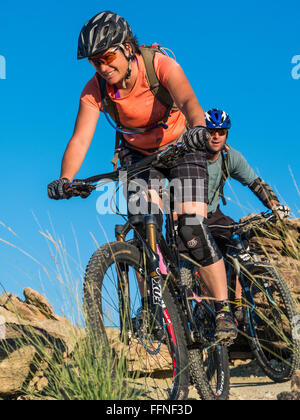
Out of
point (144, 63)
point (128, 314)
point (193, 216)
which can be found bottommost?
point (128, 314)

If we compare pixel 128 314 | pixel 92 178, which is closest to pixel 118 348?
pixel 128 314

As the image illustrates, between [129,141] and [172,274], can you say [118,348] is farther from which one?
[129,141]

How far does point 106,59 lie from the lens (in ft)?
13.6

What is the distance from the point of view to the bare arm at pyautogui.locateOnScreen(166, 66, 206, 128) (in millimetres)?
4020

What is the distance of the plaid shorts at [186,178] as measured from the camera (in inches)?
168

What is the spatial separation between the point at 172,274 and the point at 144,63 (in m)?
1.76

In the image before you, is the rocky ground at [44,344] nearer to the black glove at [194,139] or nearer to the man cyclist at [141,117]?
the man cyclist at [141,117]

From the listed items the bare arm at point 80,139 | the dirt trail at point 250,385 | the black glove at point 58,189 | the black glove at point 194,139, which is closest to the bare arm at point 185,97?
the black glove at point 194,139

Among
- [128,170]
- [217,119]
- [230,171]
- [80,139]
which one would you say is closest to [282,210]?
[230,171]

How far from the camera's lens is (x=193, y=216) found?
4246 mm

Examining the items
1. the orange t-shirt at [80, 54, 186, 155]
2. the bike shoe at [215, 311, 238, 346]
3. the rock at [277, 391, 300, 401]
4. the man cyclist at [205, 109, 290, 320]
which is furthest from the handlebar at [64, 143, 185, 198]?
the man cyclist at [205, 109, 290, 320]

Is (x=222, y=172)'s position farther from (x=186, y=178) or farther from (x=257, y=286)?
(x=186, y=178)
